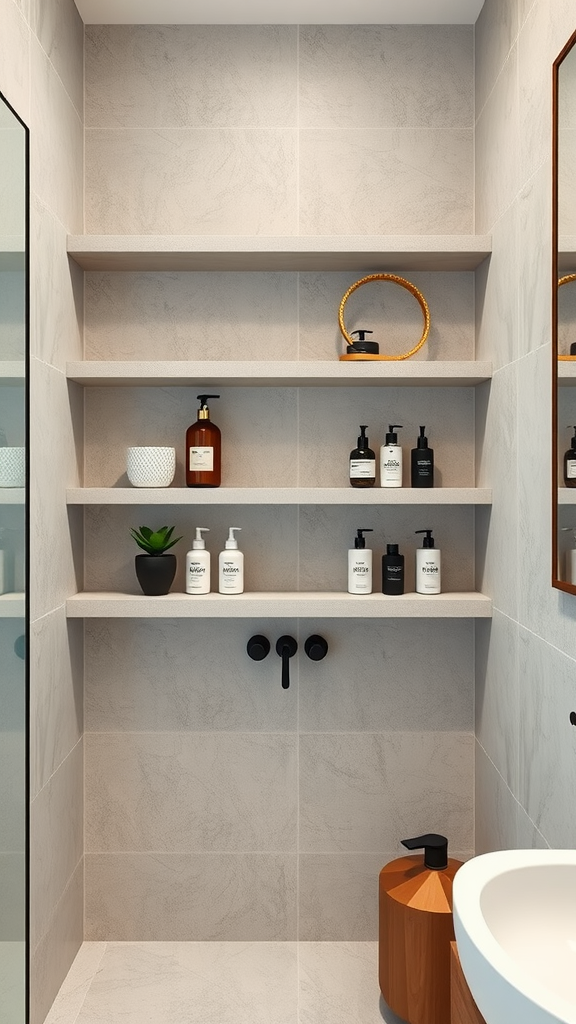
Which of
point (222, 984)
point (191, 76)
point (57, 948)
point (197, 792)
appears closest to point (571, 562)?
point (197, 792)

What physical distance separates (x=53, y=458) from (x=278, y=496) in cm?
55

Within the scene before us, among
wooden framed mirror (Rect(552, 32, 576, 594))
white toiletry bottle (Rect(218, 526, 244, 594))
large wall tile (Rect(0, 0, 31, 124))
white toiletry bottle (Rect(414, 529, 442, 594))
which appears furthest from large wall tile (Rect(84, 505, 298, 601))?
large wall tile (Rect(0, 0, 31, 124))

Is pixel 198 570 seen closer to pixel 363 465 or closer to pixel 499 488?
pixel 363 465

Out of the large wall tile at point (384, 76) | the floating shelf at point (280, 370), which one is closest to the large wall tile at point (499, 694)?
the floating shelf at point (280, 370)

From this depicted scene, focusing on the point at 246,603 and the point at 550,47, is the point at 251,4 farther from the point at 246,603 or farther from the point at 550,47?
the point at 246,603

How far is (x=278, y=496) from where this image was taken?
2119 millimetres

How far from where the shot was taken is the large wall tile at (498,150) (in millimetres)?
1890

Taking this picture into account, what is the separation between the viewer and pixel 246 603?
2102 millimetres

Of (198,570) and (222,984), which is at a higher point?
(198,570)

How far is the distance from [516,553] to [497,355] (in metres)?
0.50

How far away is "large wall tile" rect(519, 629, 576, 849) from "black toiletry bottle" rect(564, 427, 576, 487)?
0.32m

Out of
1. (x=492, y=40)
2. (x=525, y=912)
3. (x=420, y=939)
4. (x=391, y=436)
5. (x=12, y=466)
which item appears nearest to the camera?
(x=525, y=912)

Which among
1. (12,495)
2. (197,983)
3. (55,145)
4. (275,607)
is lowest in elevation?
(197,983)

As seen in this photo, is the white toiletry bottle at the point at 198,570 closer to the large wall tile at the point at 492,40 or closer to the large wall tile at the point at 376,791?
the large wall tile at the point at 376,791
